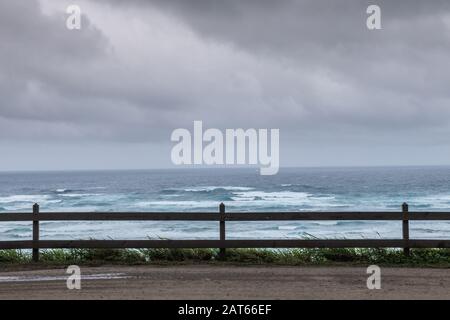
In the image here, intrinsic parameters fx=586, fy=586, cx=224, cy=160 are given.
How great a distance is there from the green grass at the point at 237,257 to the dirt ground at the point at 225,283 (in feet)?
2.77

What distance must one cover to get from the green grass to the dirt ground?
0.84 m

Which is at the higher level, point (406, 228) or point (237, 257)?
point (406, 228)

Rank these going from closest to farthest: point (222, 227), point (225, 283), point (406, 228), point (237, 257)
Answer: point (225, 283) → point (406, 228) → point (222, 227) → point (237, 257)

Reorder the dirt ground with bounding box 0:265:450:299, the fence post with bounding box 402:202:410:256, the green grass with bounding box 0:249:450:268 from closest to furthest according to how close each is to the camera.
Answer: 1. the dirt ground with bounding box 0:265:450:299
2. the fence post with bounding box 402:202:410:256
3. the green grass with bounding box 0:249:450:268

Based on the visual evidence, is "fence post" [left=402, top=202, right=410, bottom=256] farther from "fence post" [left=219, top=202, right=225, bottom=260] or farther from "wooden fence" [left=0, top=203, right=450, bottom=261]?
"fence post" [left=219, top=202, right=225, bottom=260]

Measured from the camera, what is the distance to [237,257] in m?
14.0

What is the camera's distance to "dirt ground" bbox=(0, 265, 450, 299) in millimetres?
9484

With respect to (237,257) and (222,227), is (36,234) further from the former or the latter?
(237,257)

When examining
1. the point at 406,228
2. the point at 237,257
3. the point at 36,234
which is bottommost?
the point at 237,257

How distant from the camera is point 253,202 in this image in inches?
2628

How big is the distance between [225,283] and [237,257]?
10.9 feet

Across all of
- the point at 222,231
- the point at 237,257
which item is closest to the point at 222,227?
the point at 222,231

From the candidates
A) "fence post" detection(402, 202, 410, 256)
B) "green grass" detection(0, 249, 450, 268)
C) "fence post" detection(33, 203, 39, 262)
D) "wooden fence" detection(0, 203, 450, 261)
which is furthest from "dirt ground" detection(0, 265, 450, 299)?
"fence post" detection(33, 203, 39, 262)
